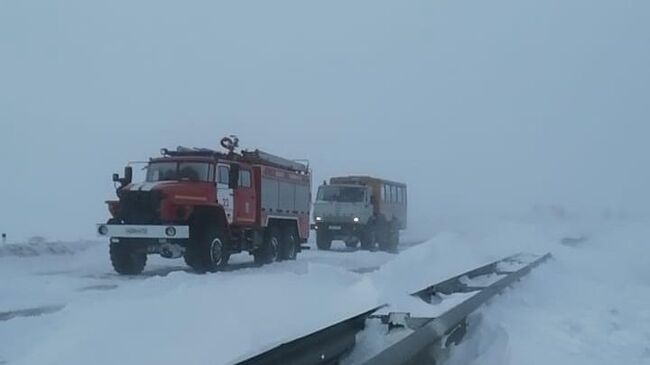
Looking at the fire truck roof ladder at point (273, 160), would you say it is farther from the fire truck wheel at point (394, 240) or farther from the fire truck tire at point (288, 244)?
the fire truck wheel at point (394, 240)

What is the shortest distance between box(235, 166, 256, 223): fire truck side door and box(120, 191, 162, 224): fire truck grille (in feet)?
8.55

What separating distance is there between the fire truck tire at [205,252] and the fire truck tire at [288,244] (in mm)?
4533

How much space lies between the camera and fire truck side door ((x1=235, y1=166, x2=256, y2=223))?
20.5 metres

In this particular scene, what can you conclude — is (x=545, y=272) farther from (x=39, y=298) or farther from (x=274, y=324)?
(x=274, y=324)

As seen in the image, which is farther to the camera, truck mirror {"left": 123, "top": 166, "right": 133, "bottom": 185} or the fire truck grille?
truck mirror {"left": 123, "top": 166, "right": 133, "bottom": 185}

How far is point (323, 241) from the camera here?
33.1m

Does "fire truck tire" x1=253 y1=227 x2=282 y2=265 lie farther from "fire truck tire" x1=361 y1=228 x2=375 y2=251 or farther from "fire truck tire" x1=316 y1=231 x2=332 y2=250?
"fire truck tire" x1=361 y1=228 x2=375 y2=251

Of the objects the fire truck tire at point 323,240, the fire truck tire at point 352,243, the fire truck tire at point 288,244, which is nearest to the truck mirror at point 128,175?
the fire truck tire at point 288,244

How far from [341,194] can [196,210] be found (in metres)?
15.2

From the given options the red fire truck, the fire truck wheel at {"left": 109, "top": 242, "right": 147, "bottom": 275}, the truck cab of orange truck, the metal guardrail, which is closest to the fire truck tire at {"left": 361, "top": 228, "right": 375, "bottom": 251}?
the truck cab of orange truck

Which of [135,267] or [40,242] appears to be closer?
[135,267]

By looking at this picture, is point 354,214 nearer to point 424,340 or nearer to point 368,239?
point 368,239

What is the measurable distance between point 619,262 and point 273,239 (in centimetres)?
884

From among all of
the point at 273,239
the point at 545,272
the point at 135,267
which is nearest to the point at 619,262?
the point at 545,272
